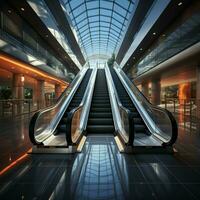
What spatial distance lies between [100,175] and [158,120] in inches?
136

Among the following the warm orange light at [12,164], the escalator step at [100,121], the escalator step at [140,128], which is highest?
the escalator step at [100,121]

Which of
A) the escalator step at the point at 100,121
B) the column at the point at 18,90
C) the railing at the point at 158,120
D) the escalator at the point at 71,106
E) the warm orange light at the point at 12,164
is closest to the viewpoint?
the warm orange light at the point at 12,164

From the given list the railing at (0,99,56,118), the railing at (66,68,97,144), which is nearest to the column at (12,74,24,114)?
the railing at (0,99,56,118)

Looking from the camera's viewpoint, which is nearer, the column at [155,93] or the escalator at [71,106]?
the escalator at [71,106]

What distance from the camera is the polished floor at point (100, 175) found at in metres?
2.75

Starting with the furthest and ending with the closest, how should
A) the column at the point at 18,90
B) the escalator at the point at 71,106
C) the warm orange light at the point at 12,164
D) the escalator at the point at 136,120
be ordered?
the column at the point at 18,90 → the escalator at the point at 71,106 → the escalator at the point at 136,120 → the warm orange light at the point at 12,164

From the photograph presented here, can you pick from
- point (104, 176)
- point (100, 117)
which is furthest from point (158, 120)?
point (104, 176)

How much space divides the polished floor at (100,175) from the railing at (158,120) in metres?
0.49

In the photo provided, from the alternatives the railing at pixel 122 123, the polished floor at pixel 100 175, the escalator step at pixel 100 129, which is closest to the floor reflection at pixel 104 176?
the polished floor at pixel 100 175

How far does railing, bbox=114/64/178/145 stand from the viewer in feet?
15.4

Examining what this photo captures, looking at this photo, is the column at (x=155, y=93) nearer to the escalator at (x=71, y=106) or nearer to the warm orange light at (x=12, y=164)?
the escalator at (x=71, y=106)

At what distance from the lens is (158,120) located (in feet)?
20.2

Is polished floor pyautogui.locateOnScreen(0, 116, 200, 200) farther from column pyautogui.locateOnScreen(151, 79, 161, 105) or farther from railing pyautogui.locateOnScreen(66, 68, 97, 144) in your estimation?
column pyautogui.locateOnScreen(151, 79, 161, 105)

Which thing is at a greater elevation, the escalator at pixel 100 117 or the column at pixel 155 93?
the column at pixel 155 93
